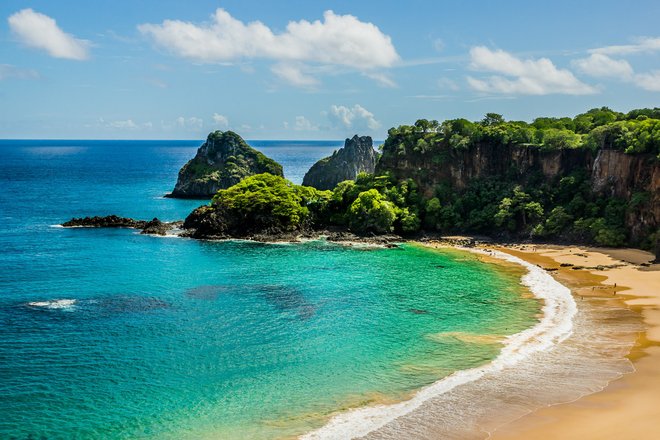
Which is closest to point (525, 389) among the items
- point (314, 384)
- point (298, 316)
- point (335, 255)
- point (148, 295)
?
point (314, 384)

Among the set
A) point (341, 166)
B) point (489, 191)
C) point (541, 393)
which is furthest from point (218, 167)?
point (541, 393)

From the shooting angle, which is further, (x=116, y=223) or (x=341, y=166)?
(x=341, y=166)

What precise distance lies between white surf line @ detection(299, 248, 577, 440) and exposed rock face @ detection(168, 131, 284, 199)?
353 feet

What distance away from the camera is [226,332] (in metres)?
47.4

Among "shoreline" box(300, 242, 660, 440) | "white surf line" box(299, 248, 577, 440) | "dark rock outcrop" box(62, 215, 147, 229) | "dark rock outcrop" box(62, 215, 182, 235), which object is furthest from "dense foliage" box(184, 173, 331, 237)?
"shoreline" box(300, 242, 660, 440)

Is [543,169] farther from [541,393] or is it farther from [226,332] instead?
[226,332]

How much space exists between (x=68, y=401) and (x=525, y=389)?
93.7 feet

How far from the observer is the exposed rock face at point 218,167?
159m

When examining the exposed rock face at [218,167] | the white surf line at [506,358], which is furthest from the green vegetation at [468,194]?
the exposed rock face at [218,167]

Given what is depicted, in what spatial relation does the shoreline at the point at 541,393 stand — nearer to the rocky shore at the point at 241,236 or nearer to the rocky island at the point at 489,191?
the rocky island at the point at 489,191

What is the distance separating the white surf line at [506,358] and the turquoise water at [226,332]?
1.06 metres

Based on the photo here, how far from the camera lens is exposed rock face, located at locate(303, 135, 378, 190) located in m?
163

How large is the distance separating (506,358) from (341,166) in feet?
407

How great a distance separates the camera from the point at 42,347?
43.3 m
